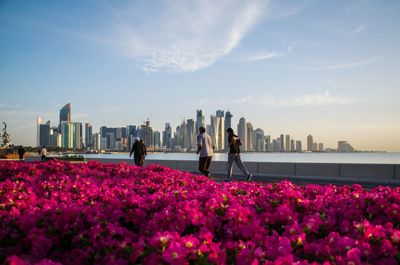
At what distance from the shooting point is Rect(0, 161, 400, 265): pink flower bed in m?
2.91

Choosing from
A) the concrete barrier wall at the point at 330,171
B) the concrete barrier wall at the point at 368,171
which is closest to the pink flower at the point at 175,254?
the concrete barrier wall at the point at 330,171

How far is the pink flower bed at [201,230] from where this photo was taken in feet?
9.56

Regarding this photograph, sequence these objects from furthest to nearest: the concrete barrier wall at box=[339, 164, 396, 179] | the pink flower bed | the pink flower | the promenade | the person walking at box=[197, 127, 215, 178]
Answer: the concrete barrier wall at box=[339, 164, 396, 179]
the promenade
the person walking at box=[197, 127, 215, 178]
the pink flower bed
the pink flower

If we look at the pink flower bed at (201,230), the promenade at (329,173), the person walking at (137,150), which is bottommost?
the promenade at (329,173)

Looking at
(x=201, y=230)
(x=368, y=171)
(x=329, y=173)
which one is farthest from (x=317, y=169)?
(x=201, y=230)

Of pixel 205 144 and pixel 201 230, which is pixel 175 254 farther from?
pixel 205 144

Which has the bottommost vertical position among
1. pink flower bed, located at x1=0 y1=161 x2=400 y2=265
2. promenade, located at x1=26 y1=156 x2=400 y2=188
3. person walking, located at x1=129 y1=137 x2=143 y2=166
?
promenade, located at x1=26 y1=156 x2=400 y2=188

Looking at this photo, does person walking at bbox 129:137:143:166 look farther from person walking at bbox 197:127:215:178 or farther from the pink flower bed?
the pink flower bed

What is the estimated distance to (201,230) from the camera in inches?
146

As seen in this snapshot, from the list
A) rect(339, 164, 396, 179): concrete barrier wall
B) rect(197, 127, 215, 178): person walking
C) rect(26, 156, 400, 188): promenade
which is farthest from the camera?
rect(339, 164, 396, 179): concrete barrier wall

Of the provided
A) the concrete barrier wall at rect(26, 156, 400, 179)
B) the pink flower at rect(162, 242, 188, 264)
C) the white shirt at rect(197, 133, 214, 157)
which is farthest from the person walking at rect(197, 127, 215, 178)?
the pink flower at rect(162, 242, 188, 264)

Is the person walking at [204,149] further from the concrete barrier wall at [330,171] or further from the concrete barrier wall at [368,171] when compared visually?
the concrete barrier wall at [368,171]

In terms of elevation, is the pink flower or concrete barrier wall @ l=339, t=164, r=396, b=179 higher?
the pink flower

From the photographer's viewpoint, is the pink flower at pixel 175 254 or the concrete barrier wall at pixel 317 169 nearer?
the pink flower at pixel 175 254
